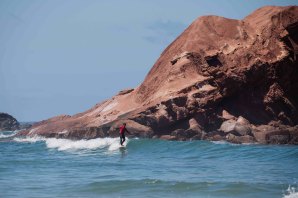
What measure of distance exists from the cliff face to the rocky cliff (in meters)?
59.1

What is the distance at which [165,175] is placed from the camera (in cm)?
1741

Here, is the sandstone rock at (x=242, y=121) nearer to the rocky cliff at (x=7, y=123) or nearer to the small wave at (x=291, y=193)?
the small wave at (x=291, y=193)

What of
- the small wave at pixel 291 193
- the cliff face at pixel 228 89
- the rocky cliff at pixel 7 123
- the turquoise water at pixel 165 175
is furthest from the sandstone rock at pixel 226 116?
the rocky cliff at pixel 7 123

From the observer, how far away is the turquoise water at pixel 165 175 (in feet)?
46.8

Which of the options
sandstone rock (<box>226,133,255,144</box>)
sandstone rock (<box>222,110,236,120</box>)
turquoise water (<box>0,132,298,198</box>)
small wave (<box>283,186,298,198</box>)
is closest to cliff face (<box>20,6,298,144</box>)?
sandstone rock (<box>222,110,236,120</box>)

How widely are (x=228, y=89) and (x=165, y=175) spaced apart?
18.6 m

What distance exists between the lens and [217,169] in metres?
18.7

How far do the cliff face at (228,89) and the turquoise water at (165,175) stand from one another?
6992mm

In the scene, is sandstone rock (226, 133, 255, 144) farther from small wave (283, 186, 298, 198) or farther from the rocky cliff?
the rocky cliff

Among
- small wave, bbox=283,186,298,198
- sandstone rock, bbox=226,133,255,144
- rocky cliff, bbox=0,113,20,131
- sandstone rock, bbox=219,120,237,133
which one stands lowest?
small wave, bbox=283,186,298,198

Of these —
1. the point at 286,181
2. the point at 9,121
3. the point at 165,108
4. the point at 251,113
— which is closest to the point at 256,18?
the point at 251,113

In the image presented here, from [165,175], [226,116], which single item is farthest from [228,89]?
[165,175]

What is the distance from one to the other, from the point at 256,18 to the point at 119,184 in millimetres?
27305

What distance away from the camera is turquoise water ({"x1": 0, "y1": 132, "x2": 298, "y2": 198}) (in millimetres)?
14273
